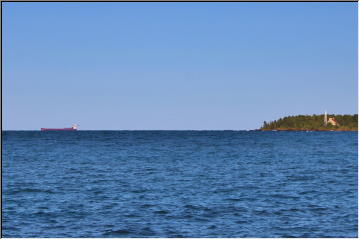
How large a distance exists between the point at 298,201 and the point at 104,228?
13820 millimetres

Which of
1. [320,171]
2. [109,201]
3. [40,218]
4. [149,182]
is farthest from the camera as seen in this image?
[320,171]

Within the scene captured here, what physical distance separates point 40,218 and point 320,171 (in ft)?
111

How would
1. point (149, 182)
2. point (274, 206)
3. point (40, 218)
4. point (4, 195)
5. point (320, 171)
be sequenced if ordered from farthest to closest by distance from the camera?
1. point (320, 171)
2. point (149, 182)
3. point (4, 195)
4. point (274, 206)
5. point (40, 218)

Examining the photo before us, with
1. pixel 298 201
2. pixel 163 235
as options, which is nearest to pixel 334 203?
pixel 298 201

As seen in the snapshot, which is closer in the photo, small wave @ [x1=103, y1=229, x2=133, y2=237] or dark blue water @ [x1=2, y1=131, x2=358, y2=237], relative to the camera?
small wave @ [x1=103, y1=229, x2=133, y2=237]

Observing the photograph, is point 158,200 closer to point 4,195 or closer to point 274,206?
point 274,206

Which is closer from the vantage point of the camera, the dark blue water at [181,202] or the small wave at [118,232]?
the small wave at [118,232]

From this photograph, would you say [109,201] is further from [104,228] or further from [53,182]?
[53,182]

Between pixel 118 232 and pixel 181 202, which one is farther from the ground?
pixel 181 202

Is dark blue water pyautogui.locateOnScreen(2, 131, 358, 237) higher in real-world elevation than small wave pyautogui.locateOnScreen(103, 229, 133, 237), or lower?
higher

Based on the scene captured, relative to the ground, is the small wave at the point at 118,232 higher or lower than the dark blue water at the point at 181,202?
lower

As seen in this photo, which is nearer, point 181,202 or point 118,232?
point 118,232

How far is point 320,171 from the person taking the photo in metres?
52.8

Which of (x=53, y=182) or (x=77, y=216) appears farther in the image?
(x=53, y=182)
